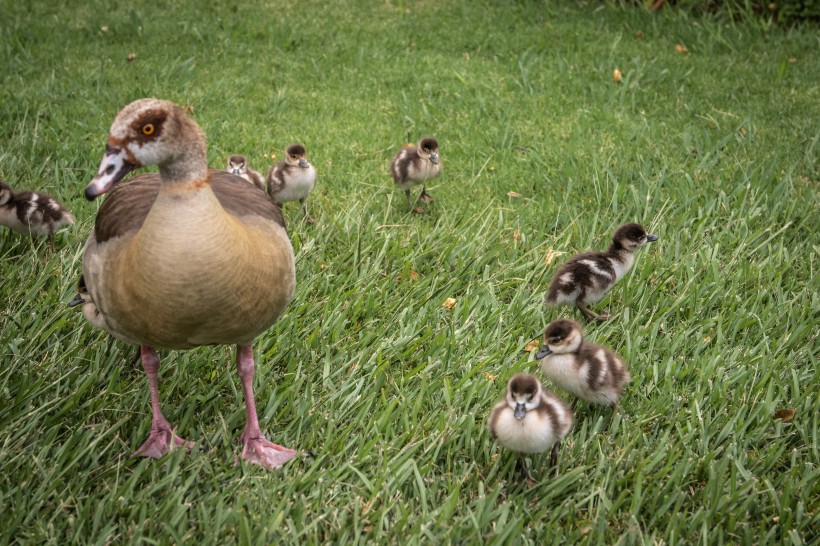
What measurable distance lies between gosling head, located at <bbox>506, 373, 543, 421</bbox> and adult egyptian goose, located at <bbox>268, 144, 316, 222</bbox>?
2.95 metres

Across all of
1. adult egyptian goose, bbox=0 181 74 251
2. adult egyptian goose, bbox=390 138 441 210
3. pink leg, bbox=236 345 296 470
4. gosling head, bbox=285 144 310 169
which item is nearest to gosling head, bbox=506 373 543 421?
pink leg, bbox=236 345 296 470

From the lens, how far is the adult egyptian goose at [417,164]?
262 inches

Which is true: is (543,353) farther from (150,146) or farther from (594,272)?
(150,146)

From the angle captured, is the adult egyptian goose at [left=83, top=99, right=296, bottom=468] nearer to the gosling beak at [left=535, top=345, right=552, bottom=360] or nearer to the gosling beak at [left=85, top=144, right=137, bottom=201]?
the gosling beak at [left=85, top=144, right=137, bottom=201]

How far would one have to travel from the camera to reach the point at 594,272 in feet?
17.6

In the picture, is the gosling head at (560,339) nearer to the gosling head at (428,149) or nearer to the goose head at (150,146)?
the goose head at (150,146)

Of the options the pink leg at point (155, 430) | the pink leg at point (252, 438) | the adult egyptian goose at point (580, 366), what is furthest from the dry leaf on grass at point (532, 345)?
the pink leg at point (155, 430)

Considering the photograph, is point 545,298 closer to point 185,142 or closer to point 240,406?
point 240,406

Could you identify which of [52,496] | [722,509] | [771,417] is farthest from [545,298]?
[52,496]

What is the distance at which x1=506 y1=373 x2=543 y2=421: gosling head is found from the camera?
4027mm

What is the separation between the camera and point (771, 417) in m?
4.68

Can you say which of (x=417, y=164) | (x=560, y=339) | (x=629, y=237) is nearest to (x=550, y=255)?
(x=629, y=237)

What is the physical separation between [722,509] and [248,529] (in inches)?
80.6

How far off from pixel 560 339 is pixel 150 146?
2.20m
